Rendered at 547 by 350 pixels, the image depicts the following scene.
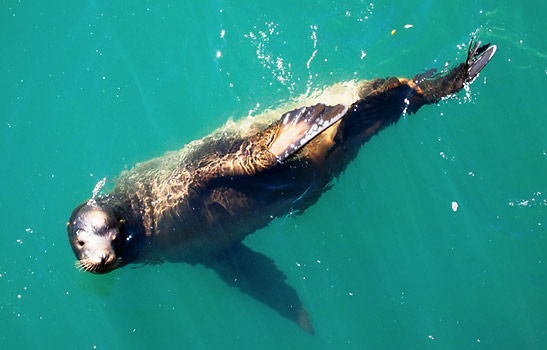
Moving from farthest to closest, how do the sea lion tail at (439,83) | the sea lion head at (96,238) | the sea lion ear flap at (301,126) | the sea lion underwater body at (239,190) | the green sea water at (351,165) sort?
the green sea water at (351,165), the sea lion tail at (439,83), the sea lion underwater body at (239,190), the sea lion head at (96,238), the sea lion ear flap at (301,126)

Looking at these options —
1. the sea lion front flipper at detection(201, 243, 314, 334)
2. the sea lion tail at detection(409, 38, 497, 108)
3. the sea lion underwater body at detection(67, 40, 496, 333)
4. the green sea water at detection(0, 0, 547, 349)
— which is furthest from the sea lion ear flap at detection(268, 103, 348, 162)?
→ the sea lion tail at detection(409, 38, 497, 108)

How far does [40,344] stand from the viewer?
20.6ft

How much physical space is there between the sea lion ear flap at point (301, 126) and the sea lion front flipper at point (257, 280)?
5.81 ft

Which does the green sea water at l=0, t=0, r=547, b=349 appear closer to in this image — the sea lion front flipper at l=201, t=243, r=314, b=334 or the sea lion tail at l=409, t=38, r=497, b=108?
the sea lion front flipper at l=201, t=243, r=314, b=334

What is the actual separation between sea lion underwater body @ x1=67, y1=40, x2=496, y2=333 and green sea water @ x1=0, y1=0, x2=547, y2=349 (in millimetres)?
278

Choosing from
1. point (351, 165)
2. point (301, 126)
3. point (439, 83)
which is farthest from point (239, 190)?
point (439, 83)

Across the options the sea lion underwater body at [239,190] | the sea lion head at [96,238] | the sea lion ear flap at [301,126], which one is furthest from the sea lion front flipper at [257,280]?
the sea lion ear flap at [301,126]

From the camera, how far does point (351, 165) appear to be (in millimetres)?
6391

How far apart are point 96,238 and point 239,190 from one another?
1742 millimetres

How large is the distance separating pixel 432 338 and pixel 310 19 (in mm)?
5011

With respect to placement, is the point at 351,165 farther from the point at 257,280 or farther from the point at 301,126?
the point at 257,280

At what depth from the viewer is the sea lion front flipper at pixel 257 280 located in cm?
623

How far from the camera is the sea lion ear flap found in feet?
15.5

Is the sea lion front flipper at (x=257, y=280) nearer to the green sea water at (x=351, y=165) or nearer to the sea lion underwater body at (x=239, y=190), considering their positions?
the sea lion underwater body at (x=239, y=190)
